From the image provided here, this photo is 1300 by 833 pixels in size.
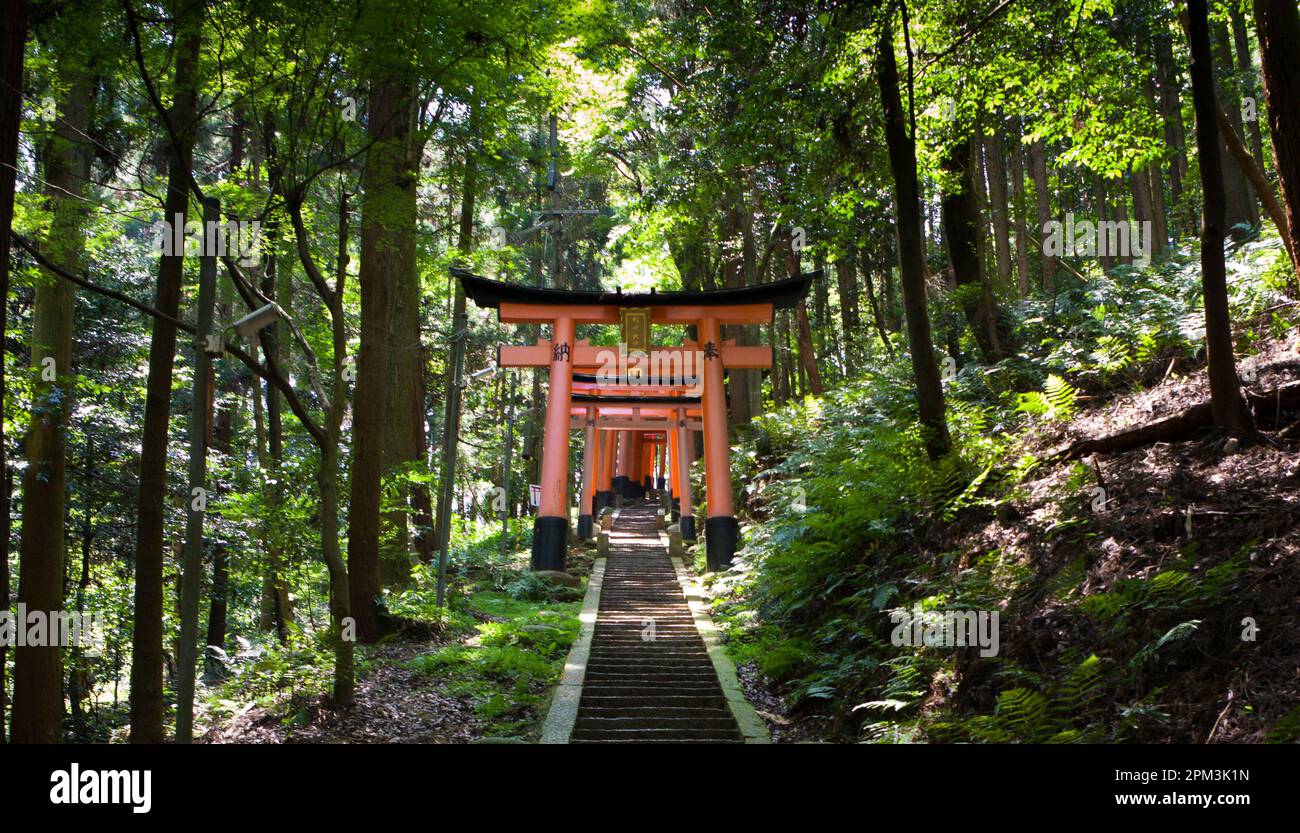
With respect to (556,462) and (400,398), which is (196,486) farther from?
(556,462)

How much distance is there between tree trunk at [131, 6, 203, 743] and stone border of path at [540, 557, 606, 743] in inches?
133

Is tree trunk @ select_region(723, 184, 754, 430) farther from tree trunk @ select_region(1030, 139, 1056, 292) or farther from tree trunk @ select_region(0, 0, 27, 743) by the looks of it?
tree trunk @ select_region(0, 0, 27, 743)

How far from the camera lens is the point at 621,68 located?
20.1m

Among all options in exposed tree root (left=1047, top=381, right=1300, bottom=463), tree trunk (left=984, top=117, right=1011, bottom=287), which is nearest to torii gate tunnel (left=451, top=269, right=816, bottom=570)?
tree trunk (left=984, top=117, right=1011, bottom=287)

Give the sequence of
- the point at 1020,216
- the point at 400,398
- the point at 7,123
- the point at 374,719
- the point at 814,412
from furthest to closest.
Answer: the point at 1020,216 → the point at 814,412 → the point at 400,398 → the point at 374,719 → the point at 7,123

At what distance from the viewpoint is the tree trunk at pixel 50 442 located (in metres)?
9.23

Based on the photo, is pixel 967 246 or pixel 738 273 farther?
pixel 738 273

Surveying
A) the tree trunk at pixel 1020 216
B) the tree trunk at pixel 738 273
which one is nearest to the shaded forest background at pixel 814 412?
the tree trunk at pixel 1020 216

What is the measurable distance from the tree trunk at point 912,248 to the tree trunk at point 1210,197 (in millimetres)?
3081

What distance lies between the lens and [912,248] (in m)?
9.75

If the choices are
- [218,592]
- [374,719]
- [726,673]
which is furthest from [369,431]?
[218,592]

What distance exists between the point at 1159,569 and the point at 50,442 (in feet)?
34.4

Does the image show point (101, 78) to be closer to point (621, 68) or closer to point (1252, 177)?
point (1252, 177)
